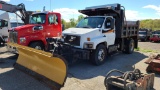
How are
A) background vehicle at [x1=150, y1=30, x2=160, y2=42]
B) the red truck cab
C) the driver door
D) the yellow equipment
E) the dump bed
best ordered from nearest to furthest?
the yellow equipment, the red truck cab, the driver door, the dump bed, background vehicle at [x1=150, y1=30, x2=160, y2=42]

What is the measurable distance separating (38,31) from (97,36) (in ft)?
10.1

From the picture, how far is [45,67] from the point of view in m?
5.84

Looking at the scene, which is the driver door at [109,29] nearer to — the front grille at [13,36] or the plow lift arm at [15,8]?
the front grille at [13,36]

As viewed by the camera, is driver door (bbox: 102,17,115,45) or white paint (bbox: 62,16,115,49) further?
driver door (bbox: 102,17,115,45)

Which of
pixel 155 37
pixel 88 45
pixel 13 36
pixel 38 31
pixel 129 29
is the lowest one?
pixel 155 37

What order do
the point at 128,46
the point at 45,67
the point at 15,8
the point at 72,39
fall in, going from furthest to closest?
the point at 15,8 → the point at 128,46 → the point at 72,39 → the point at 45,67

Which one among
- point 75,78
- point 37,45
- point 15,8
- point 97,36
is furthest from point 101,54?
point 15,8

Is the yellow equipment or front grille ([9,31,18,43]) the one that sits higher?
front grille ([9,31,18,43])

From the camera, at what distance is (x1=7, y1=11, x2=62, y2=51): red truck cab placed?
8938mm

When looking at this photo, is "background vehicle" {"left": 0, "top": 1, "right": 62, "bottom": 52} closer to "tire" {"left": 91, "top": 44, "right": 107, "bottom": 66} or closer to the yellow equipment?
the yellow equipment

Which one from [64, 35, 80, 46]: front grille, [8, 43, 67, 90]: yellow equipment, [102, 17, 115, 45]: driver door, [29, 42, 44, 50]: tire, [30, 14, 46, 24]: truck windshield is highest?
[30, 14, 46, 24]: truck windshield

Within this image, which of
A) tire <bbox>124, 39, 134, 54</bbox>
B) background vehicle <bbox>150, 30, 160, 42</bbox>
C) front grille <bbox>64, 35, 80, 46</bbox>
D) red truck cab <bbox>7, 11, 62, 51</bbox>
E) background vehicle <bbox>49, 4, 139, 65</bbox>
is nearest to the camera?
background vehicle <bbox>49, 4, 139, 65</bbox>

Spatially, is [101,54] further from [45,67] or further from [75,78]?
[45,67]

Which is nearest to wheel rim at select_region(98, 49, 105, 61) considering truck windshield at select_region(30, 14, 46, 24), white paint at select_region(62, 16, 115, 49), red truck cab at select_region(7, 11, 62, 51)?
white paint at select_region(62, 16, 115, 49)
